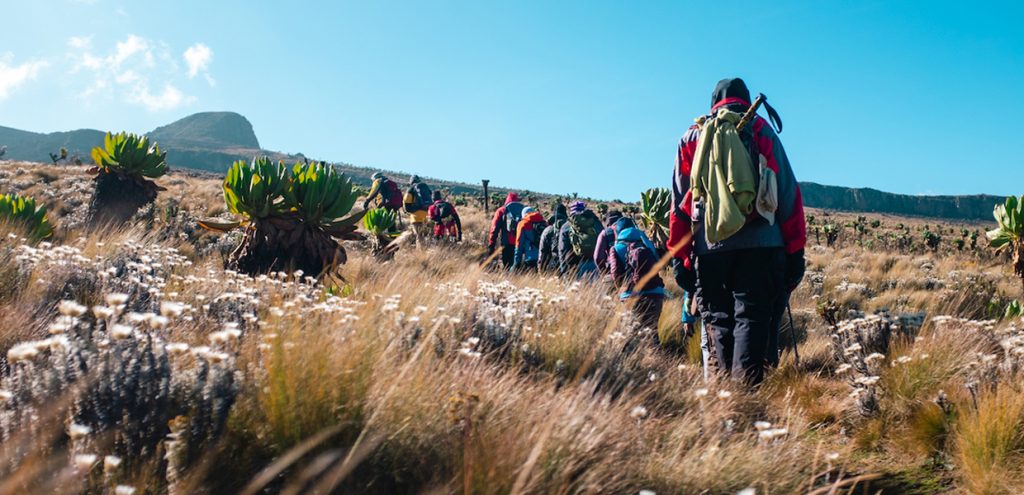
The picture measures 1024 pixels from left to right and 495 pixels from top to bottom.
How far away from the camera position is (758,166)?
150 inches

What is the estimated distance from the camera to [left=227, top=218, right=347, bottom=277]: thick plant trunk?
612 centimetres

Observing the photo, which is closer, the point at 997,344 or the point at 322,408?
the point at 322,408

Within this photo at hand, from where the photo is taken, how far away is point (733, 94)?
4.05m

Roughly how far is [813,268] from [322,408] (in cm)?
1868

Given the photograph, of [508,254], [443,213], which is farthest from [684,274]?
[443,213]

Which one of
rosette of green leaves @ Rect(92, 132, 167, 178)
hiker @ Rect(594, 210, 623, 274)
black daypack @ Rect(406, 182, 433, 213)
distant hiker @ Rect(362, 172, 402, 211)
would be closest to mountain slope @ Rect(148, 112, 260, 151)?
distant hiker @ Rect(362, 172, 402, 211)

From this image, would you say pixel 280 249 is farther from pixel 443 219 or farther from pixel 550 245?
pixel 443 219

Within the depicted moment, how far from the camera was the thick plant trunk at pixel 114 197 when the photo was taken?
10102 millimetres

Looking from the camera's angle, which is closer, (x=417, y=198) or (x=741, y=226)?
(x=741, y=226)

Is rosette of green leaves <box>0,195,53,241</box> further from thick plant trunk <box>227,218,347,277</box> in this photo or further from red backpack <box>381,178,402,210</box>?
red backpack <box>381,178,402,210</box>

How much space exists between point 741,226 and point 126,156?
34.1 ft

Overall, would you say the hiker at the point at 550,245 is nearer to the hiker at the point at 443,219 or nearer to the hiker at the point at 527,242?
the hiker at the point at 527,242

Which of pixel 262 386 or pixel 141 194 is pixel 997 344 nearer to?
pixel 262 386

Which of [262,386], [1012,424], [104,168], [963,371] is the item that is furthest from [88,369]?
[104,168]
